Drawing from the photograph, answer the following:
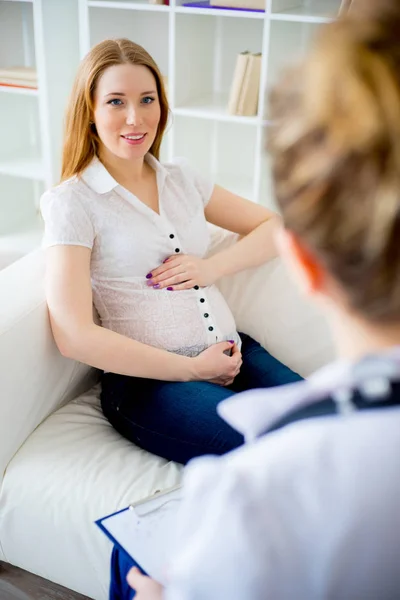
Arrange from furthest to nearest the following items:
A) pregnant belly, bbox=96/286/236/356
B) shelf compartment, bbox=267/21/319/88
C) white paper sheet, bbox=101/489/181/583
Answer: shelf compartment, bbox=267/21/319/88 < pregnant belly, bbox=96/286/236/356 < white paper sheet, bbox=101/489/181/583

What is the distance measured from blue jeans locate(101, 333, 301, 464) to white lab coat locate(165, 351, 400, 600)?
772 mm

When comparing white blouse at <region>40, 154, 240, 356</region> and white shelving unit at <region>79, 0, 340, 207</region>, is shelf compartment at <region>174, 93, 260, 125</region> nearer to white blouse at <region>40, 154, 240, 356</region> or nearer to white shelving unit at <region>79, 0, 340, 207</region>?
white shelving unit at <region>79, 0, 340, 207</region>

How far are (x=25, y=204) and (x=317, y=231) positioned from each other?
2873mm

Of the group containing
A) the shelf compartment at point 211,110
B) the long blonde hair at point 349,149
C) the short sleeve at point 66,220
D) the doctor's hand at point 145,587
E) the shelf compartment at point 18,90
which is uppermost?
the long blonde hair at point 349,149

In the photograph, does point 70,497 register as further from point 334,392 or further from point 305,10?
point 305,10

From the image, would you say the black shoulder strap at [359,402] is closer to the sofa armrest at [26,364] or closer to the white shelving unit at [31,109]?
the sofa armrest at [26,364]

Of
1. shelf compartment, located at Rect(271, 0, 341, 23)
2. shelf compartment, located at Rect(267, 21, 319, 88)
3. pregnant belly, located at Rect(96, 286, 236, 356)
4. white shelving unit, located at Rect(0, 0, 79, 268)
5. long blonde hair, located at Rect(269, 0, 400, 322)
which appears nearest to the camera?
long blonde hair, located at Rect(269, 0, 400, 322)

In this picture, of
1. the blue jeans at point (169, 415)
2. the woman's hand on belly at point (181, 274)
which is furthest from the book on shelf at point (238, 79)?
the blue jeans at point (169, 415)

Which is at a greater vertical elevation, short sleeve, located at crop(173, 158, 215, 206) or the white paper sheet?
short sleeve, located at crop(173, 158, 215, 206)

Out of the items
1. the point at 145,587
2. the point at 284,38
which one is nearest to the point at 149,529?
the point at 145,587

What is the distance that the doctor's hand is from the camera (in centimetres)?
85

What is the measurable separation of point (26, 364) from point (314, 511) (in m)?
0.99

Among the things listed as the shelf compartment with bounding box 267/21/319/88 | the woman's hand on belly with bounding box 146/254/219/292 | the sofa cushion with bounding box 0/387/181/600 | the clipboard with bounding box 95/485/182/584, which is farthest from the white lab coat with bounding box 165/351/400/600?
the shelf compartment with bounding box 267/21/319/88

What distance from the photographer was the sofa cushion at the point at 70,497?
4.15 feet
